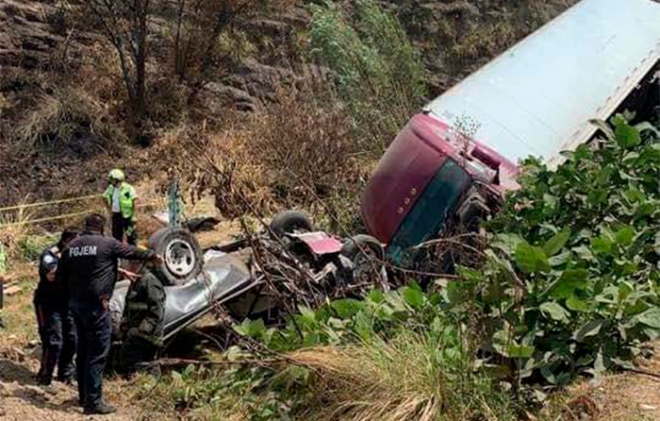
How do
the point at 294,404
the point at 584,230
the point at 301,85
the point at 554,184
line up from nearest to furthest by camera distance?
1. the point at 294,404
2. the point at 584,230
3. the point at 554,184
4. the point at 301,85

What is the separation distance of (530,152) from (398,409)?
197 inches

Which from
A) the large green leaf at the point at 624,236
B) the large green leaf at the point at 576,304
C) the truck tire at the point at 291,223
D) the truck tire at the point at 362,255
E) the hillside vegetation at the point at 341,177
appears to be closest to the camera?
the large green leaf at the point at 576,304

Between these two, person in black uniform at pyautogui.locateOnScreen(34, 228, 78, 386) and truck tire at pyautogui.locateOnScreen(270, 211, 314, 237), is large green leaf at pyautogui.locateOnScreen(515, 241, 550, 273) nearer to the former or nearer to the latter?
person in black uniform at pyautogui.locateOnScreen(34, 228, 78, 386)

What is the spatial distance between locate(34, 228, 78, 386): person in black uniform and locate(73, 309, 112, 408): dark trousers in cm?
70

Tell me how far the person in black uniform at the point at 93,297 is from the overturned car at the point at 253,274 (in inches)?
35.5

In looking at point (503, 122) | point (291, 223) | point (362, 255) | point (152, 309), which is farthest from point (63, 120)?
point (362, 255)

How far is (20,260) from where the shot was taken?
11742mm

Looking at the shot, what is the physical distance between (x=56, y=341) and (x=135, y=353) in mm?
625

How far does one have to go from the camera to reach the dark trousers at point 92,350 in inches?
249

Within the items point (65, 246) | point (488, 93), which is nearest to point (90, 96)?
point (488, 93)

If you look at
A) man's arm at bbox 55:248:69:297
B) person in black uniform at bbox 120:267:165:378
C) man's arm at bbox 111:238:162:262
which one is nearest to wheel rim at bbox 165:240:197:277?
person in black uniform at bbox 120:267:165:378

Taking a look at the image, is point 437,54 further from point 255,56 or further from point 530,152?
point 530,152

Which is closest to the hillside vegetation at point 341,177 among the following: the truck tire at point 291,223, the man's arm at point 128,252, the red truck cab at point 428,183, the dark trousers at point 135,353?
the truck tire at point 291,223

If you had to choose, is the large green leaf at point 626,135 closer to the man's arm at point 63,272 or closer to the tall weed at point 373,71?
the man's arm at point 63,272
